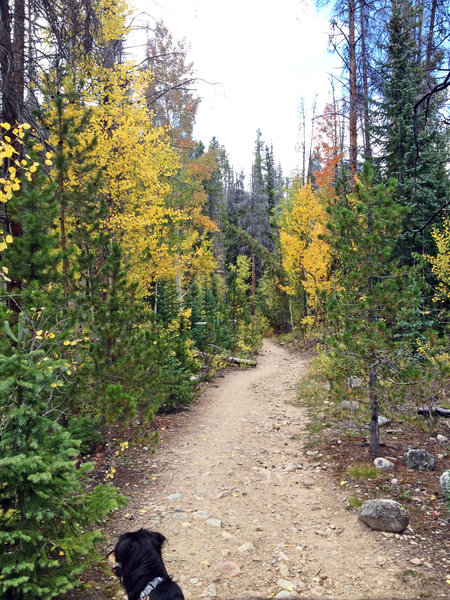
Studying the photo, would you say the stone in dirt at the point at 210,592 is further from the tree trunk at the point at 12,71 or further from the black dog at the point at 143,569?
the tree trunk at the point at 12,71

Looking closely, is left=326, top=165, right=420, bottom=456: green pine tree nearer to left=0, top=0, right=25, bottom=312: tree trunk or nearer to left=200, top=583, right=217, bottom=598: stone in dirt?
left=200, top=583, right=217, bottom=598: stone in dirt

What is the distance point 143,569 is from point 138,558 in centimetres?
8

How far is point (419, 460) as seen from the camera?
590cm

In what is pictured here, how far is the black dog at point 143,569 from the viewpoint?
2.59 m

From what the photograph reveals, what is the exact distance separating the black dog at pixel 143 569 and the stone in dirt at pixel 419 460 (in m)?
4.59

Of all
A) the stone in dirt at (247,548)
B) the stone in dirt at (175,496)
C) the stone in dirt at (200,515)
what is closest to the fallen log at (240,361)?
the stone in dirt at (175,496)

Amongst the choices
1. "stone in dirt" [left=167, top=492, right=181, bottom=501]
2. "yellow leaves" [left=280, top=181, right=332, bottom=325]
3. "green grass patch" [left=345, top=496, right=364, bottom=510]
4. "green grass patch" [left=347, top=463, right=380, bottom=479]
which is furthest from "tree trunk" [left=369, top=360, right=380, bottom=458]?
"yellow leaves" [left=280, top=181, right=332, bottom=325]

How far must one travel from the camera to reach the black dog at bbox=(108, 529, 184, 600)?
8.49ft

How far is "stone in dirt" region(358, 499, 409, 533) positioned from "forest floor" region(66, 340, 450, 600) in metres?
0.08

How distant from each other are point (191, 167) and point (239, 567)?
18.4 meters

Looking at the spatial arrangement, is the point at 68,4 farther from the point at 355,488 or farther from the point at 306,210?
the point at 306,210

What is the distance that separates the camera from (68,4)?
5500mm

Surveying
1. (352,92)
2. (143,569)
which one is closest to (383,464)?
(143,569)

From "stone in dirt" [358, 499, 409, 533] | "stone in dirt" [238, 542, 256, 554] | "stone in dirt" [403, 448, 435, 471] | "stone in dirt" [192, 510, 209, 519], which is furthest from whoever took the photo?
"stone in dirt" [403, 448, 435, 471]
